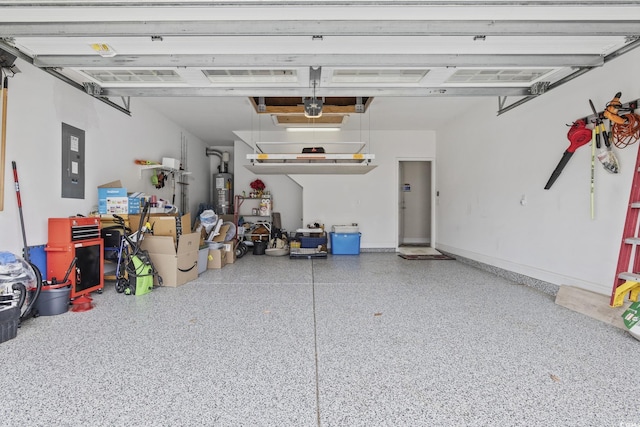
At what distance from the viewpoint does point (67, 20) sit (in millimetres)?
2654

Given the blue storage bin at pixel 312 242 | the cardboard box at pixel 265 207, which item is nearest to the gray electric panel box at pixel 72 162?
the blue storage bin at pixel 312 242

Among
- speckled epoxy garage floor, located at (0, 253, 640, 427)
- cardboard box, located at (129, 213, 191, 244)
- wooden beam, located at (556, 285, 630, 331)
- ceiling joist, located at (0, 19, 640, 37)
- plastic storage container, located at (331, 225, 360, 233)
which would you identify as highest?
ceiling joist, located at (0, 19, 640, 37)

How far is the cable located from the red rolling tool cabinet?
19.3 ft

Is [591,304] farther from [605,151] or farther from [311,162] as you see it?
[311,162]

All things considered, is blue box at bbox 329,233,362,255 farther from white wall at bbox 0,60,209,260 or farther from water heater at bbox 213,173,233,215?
white wall at bbox 0,60,209,260

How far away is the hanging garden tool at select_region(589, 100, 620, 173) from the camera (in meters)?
3.17

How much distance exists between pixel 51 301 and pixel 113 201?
1659 mm

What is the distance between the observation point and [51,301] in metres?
3.11

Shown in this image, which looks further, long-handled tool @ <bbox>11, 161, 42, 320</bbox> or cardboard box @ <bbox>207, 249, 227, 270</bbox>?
cardboard box @ <bbox>207, 249, 227, 270</bbox>

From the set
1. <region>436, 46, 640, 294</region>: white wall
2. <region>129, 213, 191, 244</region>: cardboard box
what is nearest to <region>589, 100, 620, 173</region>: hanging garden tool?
<region>436, 46, 640, 294</region>: white wall

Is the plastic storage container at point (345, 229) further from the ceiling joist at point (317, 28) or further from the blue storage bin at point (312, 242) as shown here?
the ceiling joist at point (317, 28)

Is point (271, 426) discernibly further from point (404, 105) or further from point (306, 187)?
point (306, 187)

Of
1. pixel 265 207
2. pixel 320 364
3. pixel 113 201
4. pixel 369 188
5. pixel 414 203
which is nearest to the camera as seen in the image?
pixel 320 364

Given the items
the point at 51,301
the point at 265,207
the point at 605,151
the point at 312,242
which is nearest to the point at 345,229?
the point at 312,242
